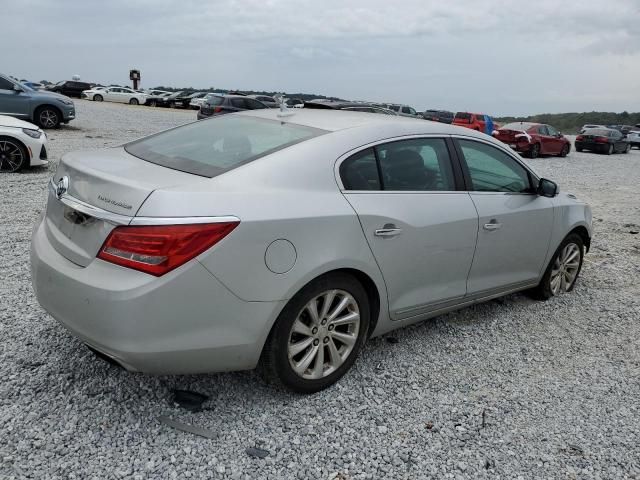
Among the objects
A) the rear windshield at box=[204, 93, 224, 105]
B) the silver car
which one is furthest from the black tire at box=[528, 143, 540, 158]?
the silver car

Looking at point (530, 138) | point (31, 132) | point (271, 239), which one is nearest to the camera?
point (271, 239)

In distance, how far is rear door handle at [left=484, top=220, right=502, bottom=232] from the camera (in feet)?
13.1

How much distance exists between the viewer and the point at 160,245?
2.55 metres

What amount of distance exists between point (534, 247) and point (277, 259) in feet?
8.43

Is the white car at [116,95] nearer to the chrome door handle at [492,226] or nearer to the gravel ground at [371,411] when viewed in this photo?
the gravel ground at [371,411]

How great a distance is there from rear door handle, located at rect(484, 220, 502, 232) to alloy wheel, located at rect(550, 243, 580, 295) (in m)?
1.21

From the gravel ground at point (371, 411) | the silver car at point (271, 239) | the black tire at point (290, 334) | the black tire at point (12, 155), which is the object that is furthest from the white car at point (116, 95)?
the black tire at point (290, 334)

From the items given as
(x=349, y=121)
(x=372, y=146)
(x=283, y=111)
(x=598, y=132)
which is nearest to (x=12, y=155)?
(x=283, y=111)

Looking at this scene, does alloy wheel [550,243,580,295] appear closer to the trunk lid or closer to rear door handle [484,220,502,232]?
rear door handle [484,220,502,232]

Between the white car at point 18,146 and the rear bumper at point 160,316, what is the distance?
7.47 metres

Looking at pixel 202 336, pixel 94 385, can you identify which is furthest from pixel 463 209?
pixel 94 385

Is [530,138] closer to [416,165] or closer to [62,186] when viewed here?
[416,165]

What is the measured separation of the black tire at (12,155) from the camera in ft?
30.5

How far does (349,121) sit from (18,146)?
760cm
